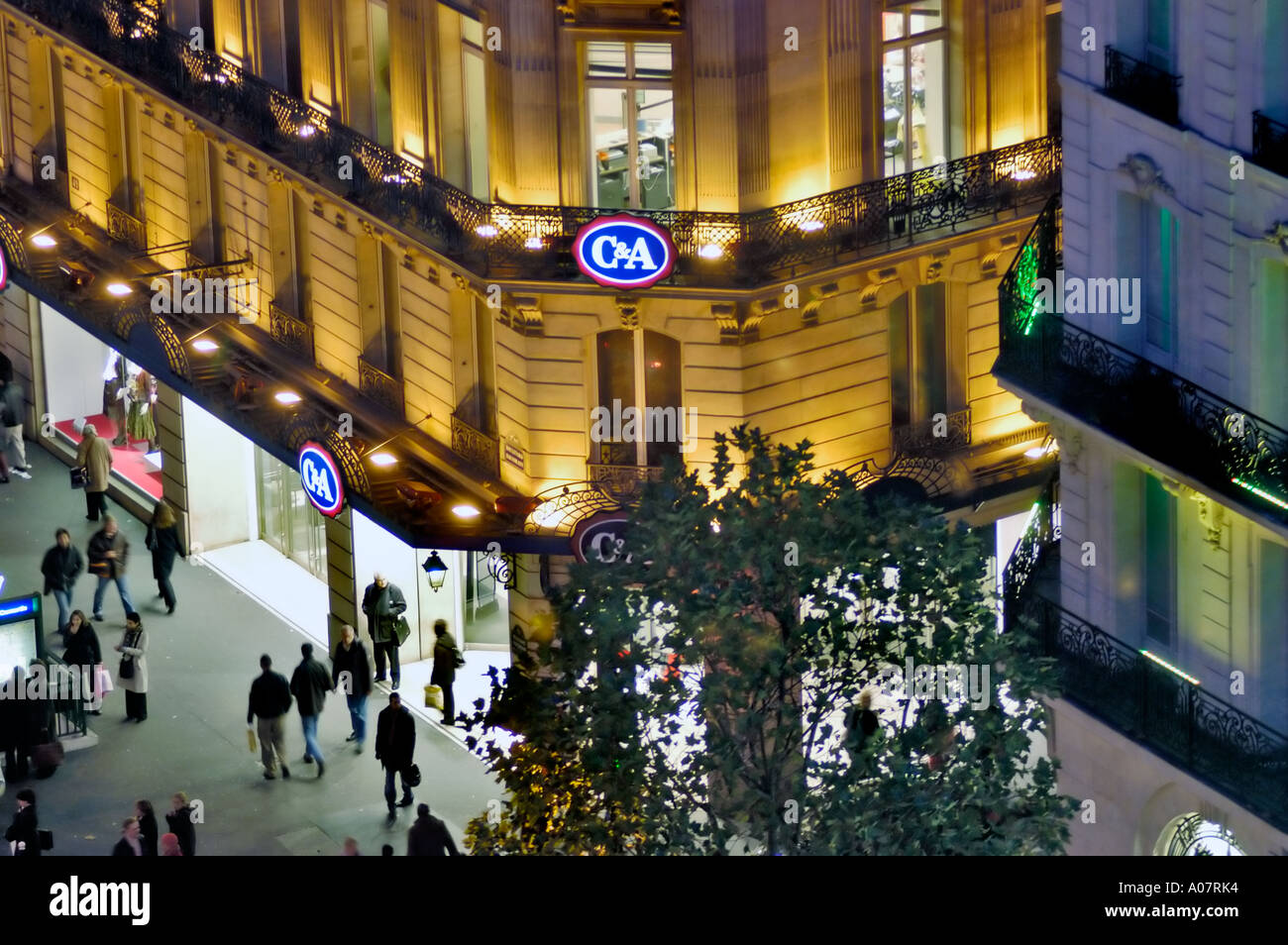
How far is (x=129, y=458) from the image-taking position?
52.2 m

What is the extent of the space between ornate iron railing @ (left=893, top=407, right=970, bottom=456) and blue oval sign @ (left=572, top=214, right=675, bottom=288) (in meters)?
5.00

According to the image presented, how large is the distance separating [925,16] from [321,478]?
35.8 ft

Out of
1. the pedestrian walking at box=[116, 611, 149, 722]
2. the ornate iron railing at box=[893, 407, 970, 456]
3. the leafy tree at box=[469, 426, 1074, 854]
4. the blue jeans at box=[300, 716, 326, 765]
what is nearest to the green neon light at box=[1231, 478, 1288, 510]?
the leafy tree at box=[469, 426, 1074, 854]

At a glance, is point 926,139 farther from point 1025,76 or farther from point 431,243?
point 431,243

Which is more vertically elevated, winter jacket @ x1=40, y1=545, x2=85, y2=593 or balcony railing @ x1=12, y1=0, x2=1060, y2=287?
balcony railing @ x1=12, y1=0, x2=1060, y2=287

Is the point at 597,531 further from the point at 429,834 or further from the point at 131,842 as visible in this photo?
the point at 131,842

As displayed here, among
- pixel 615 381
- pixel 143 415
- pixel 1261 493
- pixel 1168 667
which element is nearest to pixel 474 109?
pixel 615 381

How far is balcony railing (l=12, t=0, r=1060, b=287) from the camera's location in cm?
3841

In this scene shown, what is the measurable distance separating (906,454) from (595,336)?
4.87 m

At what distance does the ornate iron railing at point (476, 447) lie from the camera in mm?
41469

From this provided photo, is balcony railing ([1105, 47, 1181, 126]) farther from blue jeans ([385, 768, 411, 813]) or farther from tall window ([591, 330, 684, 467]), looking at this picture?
blue jeans ([385, 768, 411, 813])

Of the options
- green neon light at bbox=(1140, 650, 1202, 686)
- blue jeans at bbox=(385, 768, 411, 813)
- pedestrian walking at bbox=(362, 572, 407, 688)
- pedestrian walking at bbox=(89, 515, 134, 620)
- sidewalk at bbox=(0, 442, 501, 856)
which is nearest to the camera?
green neon light at bbox=(1140, 650, 1202, 686)

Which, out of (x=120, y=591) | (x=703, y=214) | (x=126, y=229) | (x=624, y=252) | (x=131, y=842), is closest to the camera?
(x=131, y=842)

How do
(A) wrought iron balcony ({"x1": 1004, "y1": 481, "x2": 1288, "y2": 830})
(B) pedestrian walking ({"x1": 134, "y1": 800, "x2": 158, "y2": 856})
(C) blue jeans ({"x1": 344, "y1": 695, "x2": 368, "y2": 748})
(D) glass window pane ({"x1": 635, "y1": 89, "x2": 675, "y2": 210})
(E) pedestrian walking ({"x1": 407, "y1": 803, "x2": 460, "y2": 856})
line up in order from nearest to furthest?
(A) wrought iron balcony ({"x1": 1004, "y1": 481, "x2": 1288, "y2": 830}) < (E) pedestrian walking ({"x1": 407, "y1": 803, "x2": 460, "y2": 856}) < (B) pedestrian walking ({"x1": 134, "y1": 800, "x2": 158, "y2": 856}) < (D) glass window pane ({"x1": 635, "y1": 89, "x2": 675, "y2": 210}) < (C) blue jeans ({"x1": 344, "y1": 695, "x2": 368, "y2": 748})
